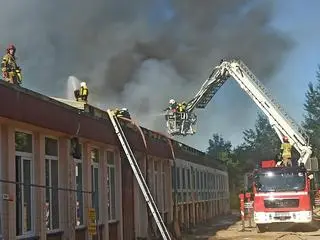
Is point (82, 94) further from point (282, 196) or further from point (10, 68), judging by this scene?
point (282, 196)

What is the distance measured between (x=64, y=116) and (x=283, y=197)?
40.8 feet

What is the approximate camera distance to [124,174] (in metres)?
18.8

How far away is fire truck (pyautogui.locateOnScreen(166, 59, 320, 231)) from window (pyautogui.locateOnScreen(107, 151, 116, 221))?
748 cm

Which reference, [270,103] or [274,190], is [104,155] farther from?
[270,103]

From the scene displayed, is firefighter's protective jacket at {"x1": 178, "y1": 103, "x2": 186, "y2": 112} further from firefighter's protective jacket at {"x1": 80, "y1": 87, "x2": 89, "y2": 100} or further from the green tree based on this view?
the green tree

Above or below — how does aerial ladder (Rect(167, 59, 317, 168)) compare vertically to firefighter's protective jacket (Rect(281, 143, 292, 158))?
above

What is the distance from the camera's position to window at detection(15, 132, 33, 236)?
39.2 feet

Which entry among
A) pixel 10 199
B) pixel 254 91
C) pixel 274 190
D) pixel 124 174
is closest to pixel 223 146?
pixel 254 91

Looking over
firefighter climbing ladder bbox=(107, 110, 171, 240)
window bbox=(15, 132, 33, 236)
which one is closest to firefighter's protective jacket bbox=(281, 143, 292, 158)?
firefighter climbing ladder bbox=(107, 110, 171, 240)

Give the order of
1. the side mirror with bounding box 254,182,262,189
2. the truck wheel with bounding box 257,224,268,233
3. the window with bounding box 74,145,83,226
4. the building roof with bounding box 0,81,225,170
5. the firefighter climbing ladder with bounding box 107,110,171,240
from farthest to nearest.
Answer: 1. the truck wheel with bounding box 257,224,268,233
2. the side mirror with bounding box 254,182,262,189
3. the firefighter climbing ladder with bounding box 107,110,171,240
4. the window with bounding box 74,145,83,226
5. the building roof with bounding box 0,81,225,170

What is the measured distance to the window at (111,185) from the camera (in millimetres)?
17750

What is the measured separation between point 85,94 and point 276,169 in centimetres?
904

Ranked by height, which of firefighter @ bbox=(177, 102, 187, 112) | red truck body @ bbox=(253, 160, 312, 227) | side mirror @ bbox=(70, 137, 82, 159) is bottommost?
red truck body @ bbox=(253, 160, 312, 227)

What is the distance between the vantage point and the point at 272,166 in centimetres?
2520
